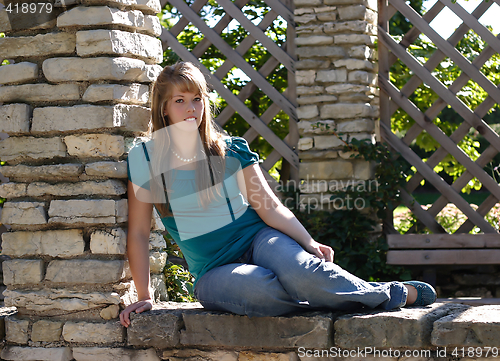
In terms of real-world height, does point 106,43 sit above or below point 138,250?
above

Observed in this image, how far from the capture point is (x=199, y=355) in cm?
193

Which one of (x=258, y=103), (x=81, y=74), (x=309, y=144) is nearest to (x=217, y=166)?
(x=81, y=74)

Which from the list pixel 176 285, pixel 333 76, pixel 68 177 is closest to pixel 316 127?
pixel 333 76

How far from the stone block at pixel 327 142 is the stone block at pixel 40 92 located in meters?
2.14

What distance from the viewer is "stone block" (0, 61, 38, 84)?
2066 millimetres

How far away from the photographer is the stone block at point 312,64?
3840 millimetres

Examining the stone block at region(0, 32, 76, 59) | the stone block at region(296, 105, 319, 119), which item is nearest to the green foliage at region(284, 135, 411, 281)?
the stone block at region(296, 105, 319, 119)

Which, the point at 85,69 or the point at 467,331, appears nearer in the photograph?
the point at 467,331

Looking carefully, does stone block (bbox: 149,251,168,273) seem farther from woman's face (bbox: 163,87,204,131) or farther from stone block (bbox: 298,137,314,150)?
stone block (bbox: 298,137,314,150)

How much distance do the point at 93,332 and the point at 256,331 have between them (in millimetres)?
641

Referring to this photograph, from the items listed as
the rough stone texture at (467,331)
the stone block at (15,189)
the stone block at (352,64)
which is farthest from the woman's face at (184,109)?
the stone block at (352,64)

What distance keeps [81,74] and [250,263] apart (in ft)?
3.23

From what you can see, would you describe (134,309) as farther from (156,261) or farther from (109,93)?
(109,93)

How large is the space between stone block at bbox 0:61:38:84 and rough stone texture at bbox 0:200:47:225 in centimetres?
50
